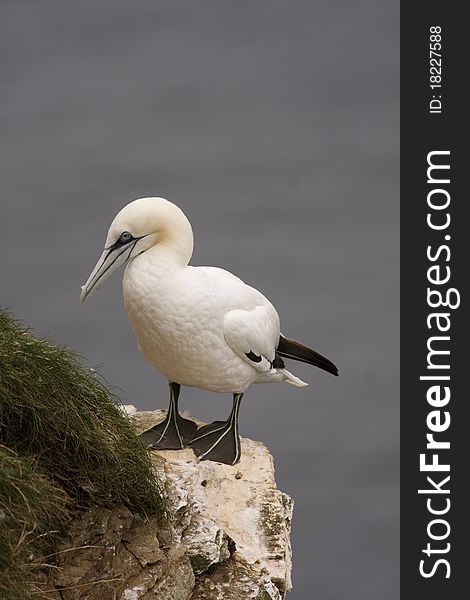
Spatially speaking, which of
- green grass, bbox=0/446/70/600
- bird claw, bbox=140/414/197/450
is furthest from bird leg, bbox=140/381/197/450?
green grass, bbox=0/446/70/600

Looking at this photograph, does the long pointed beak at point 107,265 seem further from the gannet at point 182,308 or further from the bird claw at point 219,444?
the bird claw at point 219,444

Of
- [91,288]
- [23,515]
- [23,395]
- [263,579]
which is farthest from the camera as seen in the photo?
[91,288]

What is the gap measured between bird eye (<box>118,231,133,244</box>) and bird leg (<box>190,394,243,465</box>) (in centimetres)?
94

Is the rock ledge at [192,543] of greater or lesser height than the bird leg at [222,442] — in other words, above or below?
below

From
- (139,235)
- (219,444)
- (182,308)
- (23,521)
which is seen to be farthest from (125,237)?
(23,521)

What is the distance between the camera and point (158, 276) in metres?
5.61

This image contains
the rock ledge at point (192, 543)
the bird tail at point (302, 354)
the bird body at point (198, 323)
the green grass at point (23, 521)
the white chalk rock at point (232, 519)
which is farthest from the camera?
the bird tail at point (302, 354)

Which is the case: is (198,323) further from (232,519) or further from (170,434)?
(232,519)

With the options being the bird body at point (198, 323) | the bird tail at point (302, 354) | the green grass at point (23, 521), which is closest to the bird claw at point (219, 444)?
the bird body at point (198, 323)

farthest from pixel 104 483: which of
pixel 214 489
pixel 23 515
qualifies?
pixel 214 489

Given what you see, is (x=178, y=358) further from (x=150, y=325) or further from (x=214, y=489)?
(x=214, y=489)

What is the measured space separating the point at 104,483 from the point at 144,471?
0.59 feet

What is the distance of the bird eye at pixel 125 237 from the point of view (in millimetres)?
5613

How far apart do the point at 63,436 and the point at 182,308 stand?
852 mm
